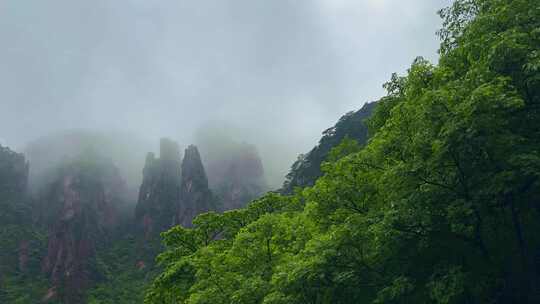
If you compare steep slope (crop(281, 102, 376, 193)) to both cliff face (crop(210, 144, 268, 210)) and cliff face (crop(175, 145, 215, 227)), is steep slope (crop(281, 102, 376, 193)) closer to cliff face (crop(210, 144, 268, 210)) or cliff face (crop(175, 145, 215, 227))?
cliff face (crop(175, 145, 215, 227))

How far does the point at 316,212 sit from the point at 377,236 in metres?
5.22

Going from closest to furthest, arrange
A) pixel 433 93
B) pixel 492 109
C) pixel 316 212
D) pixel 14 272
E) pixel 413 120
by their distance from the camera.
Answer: pixel 492 109
pixel 433 93
pixel 413 120
pixel 316 212
pixel 14 272

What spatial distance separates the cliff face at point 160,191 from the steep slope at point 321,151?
71.6 meters

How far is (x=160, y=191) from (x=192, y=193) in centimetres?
2091

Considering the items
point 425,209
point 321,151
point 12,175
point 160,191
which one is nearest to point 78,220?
point 160,191

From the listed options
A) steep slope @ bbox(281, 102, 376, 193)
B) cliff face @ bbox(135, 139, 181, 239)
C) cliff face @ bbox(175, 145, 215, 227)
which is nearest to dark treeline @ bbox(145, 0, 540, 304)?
steep slope @ bbox(281, 102, 376, 193)

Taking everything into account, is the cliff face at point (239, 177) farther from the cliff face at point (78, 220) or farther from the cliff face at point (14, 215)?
the cliff face at point (14, 215)

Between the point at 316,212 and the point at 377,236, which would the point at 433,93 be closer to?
the point at 377,236

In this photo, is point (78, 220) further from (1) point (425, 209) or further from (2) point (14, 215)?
(1) point (425, 209)

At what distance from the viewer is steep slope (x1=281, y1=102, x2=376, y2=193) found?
66.3 m

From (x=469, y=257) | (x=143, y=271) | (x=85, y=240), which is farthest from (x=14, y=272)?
(x=469, y=257)

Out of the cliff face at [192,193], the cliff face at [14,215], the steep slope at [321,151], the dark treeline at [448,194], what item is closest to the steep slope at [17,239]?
the cliff face at [14,215]

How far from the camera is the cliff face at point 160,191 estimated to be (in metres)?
139

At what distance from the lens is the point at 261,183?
17150 centimetres
